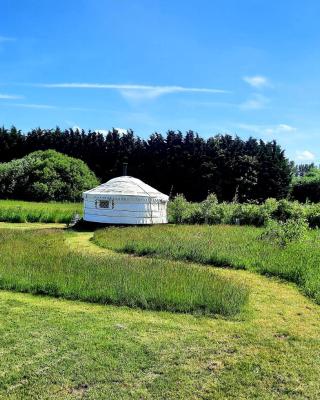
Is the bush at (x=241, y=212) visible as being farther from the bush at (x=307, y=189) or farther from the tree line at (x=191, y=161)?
the bush at (x=307, y=189)

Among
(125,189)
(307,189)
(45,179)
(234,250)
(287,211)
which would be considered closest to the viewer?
(234,250)

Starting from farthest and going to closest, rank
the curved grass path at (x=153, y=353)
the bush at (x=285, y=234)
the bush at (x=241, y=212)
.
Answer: the bush at (x=241, y=212)
the bush at (x=285, y=234)
the curved grass path at (x=153, y=353)

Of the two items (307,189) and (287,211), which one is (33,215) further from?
(307,189)

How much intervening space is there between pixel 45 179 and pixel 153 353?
1095 inches

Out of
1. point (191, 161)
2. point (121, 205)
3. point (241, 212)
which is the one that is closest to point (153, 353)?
point (121, 205)

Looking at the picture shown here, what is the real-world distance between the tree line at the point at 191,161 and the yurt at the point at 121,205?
47.4 ft

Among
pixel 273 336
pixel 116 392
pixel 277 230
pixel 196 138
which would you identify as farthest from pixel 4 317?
pixel 196 138

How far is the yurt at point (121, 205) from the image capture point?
19.5 m

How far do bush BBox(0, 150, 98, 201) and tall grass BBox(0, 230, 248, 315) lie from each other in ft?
71.3

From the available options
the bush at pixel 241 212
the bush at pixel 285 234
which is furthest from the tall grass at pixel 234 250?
the bush at pixel 241 212

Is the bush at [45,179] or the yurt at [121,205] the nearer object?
the yurt at [121,205]

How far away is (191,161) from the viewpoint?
3675cm

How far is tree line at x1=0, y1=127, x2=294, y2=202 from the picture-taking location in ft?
117

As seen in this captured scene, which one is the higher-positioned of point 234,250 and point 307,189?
point 307,189
